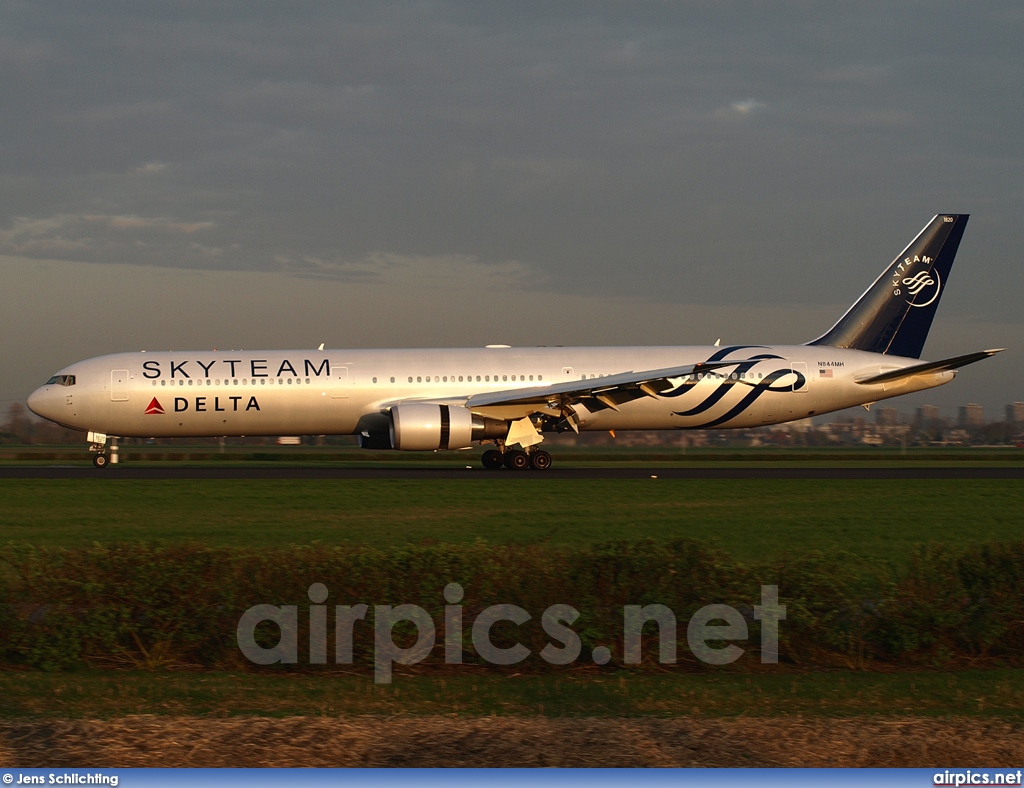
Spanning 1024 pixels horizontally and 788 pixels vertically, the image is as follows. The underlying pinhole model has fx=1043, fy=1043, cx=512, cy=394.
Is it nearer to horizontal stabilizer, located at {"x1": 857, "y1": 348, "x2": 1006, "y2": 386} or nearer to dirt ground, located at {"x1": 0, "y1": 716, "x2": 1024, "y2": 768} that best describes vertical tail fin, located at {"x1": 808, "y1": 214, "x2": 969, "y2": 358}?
horizontal stabilizer, located at {"x1": 857, "y1": 348, "x2": 1006, "y2": 386}

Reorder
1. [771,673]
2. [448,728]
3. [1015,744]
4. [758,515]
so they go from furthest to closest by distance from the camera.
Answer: [758,515], [771,673], [448,728], [1015,744]

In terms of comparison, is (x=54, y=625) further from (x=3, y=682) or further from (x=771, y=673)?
(x=771, y=673)

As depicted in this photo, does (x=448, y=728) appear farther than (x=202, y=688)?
No

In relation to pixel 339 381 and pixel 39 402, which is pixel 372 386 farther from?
pixel 39 402

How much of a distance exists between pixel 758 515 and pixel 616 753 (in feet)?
38.4

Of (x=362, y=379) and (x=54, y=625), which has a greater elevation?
(x=362, y=379)

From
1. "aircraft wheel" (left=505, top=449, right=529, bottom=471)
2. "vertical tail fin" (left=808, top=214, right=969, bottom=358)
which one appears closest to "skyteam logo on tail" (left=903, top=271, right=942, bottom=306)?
"vertical tail fin" (left=808, top=214, right=969, bottom=358)

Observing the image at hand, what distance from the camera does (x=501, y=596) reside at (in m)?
8.68

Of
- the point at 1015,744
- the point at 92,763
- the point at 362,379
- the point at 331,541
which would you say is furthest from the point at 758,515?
the point at 362,379

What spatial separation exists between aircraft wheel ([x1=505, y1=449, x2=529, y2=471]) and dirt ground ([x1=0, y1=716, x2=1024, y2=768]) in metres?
23.9

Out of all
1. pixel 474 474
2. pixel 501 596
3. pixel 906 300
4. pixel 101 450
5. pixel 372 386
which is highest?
pixel 906 300

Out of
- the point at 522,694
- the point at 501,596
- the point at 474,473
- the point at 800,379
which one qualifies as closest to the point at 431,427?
the point at 474,473

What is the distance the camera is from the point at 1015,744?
559cm

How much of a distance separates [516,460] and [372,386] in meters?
4.90
